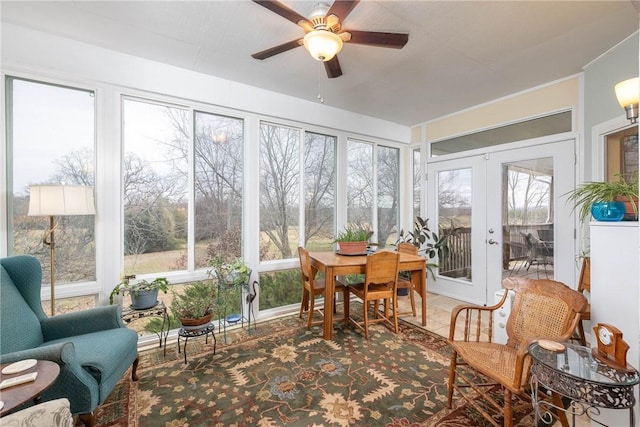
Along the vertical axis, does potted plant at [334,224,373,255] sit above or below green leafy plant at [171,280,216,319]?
above

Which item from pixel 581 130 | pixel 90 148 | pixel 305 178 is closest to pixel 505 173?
pixel 581 130

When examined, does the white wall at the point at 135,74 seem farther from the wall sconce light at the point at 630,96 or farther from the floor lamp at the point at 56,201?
the wall sconce light at the point at 630,96

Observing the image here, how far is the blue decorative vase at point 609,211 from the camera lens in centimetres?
157

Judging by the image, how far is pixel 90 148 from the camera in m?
2.51

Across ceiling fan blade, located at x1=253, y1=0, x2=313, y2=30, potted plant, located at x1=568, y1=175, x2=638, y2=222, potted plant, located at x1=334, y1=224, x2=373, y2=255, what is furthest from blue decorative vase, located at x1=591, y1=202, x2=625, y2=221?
ceiling fan blade, located at x1=253, y1=0, x2=313, y2=30

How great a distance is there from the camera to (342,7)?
1.59m

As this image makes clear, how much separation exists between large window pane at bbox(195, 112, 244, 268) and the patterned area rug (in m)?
1.03

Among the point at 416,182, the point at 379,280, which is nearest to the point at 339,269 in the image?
the point at 379,280

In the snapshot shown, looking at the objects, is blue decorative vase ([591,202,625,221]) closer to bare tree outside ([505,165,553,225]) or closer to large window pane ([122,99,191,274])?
bare tree outside ([505,165,553,225])

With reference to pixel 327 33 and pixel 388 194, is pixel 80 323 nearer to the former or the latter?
pixel 327 33

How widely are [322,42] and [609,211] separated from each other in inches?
81.9

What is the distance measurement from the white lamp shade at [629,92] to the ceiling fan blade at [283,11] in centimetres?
A: 227

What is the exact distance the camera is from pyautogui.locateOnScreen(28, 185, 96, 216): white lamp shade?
6.51ft

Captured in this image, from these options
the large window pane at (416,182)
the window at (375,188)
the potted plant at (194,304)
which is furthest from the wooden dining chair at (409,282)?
the potted plant at (194,304)
